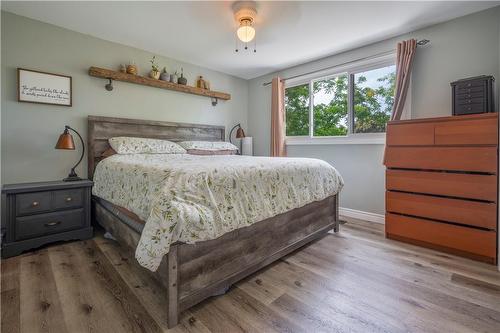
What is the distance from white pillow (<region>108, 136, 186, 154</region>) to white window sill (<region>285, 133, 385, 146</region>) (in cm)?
177

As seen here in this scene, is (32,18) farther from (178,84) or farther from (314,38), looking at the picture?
(314,38)

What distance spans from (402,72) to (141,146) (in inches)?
119

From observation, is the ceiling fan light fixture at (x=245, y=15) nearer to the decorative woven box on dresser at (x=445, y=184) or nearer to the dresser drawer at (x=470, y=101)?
the decorative woven box on dresser at (x=445, y=184)

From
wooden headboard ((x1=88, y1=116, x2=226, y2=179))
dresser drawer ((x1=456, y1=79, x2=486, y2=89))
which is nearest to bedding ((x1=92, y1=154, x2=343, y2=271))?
wooden headboard ((x1=88, y1=116, x2=226, y2=179))

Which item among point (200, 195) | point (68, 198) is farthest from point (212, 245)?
point (68, 198)

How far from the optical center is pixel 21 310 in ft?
4.33

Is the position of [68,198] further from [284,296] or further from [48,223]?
[284,296]

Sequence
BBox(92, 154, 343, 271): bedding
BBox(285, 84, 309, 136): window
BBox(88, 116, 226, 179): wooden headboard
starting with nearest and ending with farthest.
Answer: BBox(92, 154, 343, 271): bedding, BBox(88, 116, 226, 179): wooden headboard, BBox(285, 84, 309, 136): window

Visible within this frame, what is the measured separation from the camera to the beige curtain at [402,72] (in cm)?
255

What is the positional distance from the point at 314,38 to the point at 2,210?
367 centimetres

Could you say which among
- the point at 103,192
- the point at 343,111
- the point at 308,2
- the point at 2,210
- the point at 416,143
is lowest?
the point at 2,210

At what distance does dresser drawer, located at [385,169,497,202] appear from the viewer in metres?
1.88

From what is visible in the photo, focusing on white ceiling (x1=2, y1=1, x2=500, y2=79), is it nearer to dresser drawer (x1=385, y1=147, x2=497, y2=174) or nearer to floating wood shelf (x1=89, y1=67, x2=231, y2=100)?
floating wood shelf (x1=89, y1=67, x2=231, y2=100)

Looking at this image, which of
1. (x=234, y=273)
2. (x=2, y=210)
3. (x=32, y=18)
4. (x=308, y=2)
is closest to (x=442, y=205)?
(x=234, y=273)
